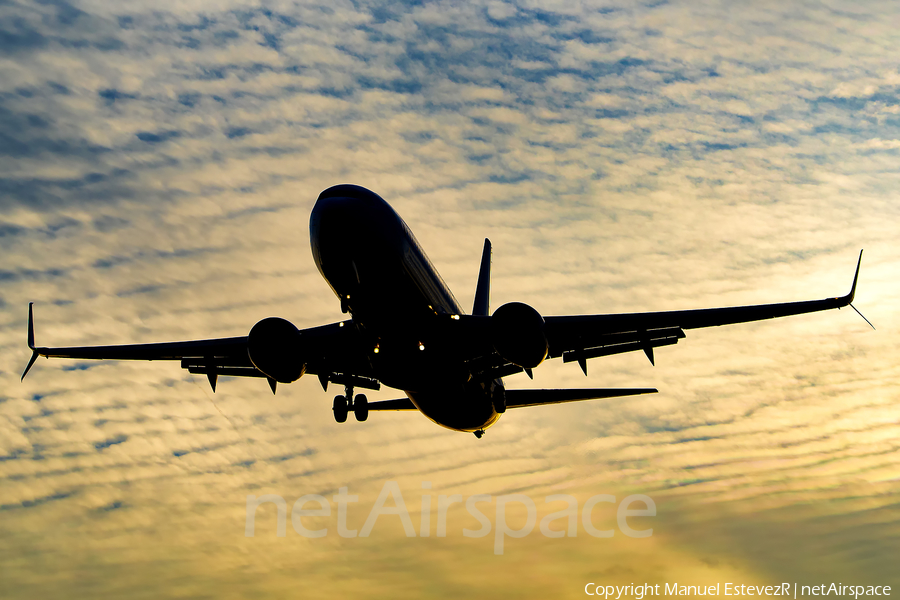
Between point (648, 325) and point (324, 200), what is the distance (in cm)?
1208

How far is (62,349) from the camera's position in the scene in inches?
1209

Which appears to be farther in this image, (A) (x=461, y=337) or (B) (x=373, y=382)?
(B) (x=373, y=382)

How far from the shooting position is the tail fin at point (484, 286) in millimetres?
43250

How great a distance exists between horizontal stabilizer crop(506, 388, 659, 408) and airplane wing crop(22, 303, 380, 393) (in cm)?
635

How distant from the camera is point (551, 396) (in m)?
33.3

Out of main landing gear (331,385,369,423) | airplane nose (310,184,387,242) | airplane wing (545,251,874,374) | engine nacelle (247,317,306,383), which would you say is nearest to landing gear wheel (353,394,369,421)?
main landing gear (331,385,369,423)

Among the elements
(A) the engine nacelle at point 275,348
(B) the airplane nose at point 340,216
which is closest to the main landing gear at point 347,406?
(A) the engine nacelle at point 275,348

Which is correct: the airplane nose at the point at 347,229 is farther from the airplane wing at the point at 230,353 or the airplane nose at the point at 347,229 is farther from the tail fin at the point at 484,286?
the tail fin at the point at 484,286

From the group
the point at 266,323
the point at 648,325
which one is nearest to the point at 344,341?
the point at 266,323

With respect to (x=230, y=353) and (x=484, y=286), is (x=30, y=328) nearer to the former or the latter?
(x=230, y=353)

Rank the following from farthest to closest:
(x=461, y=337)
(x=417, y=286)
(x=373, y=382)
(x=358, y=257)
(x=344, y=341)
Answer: (x=373, y=382), (x=344, y=341), (x=461, y=337), (x=417, y=286), (x=358, y=257)

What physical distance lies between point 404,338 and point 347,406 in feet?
22.6

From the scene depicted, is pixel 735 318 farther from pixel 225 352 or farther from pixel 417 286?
pixel 225 352

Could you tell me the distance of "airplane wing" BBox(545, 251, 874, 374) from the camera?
85.4ft
